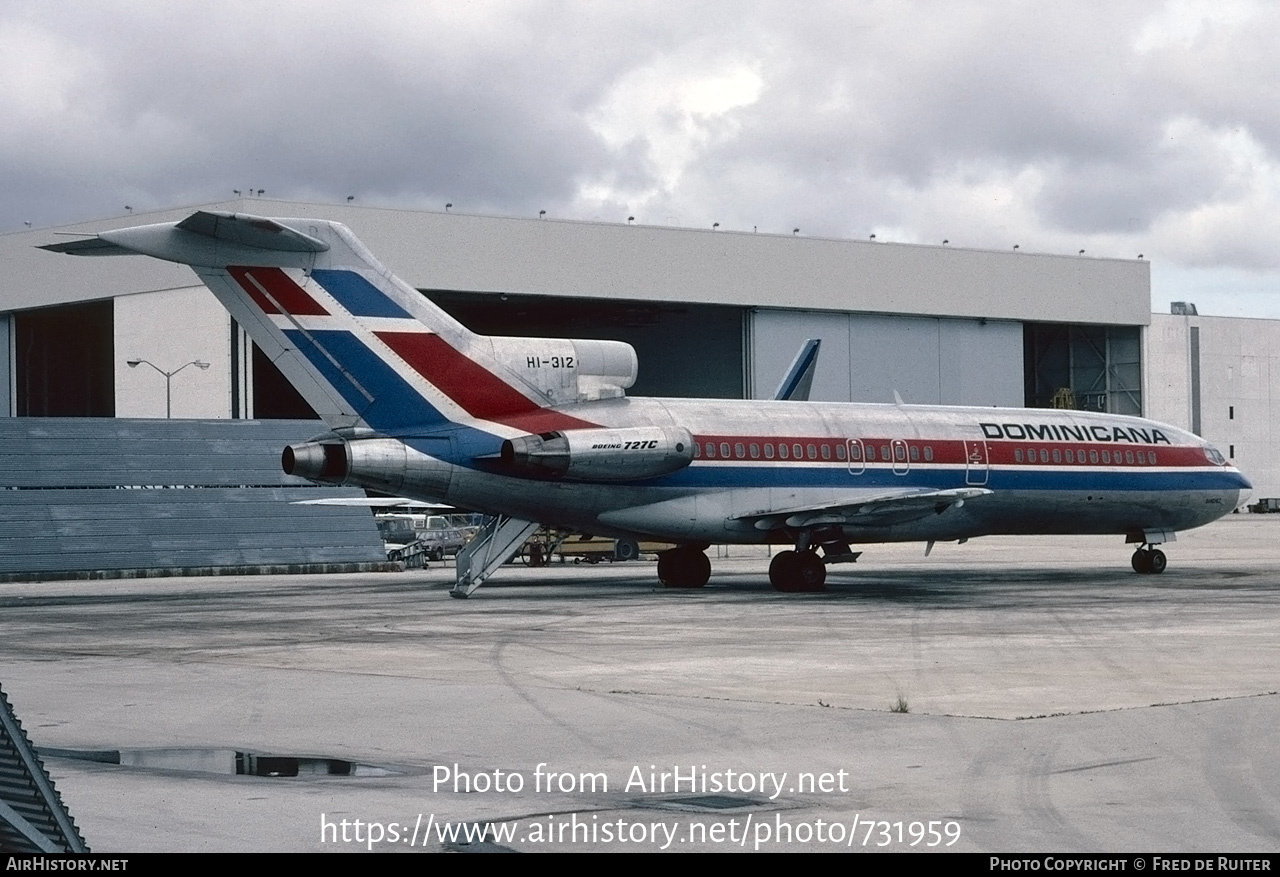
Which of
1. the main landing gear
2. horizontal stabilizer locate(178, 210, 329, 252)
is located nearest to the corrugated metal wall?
horizontal stabilizer locate(178, 210, 329, 252)

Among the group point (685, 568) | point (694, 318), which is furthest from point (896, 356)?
point (685, 568)

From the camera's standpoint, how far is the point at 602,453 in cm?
3156

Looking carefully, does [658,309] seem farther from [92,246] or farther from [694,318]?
[92,246]

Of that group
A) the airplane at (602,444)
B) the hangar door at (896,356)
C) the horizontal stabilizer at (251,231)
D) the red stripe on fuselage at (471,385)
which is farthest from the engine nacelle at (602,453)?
the hangar door at (896,356)

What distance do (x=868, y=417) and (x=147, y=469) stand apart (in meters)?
24.7

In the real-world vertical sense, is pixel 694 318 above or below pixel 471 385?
above

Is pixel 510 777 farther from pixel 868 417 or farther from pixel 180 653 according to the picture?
pixel 868 417

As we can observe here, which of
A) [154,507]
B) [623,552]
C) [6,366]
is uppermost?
[6,366]

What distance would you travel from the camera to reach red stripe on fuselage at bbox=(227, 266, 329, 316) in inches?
1145

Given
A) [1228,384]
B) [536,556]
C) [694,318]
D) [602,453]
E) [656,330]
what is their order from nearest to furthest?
[602,453] → [536,556] → [694,318] → [656,330] → [1228,384]

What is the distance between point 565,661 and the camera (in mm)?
19828

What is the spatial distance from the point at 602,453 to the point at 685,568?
5.93m

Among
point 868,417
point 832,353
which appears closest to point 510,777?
A: point 868,417

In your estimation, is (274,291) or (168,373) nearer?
(274,291)
